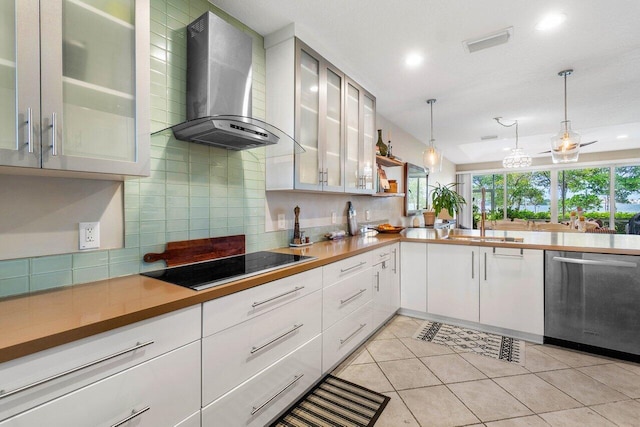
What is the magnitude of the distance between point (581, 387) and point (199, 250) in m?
2.56

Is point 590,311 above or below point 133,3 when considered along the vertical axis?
below

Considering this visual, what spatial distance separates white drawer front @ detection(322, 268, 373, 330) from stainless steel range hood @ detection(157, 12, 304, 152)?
107cm

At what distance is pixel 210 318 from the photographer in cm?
119

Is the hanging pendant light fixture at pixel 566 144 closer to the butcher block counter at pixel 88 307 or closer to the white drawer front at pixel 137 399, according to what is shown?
the butcher block counter at pixel 88 307

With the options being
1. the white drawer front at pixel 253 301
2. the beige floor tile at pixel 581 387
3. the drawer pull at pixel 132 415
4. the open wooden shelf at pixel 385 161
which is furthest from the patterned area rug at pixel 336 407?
the open wooden shelf at pixel 385 161

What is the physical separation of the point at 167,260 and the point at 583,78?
4063 mm

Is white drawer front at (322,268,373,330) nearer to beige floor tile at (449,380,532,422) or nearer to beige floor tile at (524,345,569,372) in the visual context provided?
beige floor tile at (449,380,532,422)

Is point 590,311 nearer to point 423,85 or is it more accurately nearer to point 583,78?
point 583,78

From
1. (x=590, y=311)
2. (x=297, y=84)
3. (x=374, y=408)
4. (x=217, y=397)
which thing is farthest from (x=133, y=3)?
(x=590, y=311)

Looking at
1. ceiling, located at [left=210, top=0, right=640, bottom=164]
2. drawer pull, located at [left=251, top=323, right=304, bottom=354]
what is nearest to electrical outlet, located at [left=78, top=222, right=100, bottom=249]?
drawer pull, located at [left=251, top=323, right=304, bottom=354]

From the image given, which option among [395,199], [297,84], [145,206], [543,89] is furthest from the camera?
[395,199]

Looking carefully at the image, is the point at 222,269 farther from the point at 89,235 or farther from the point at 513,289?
the point at 513,289

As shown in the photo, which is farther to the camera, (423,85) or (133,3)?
(423,85)

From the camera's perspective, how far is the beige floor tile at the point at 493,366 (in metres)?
2.04
